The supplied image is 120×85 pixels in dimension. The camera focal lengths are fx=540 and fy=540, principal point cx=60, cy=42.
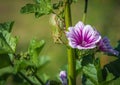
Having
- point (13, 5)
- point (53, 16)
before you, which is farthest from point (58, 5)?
point (13, 5)

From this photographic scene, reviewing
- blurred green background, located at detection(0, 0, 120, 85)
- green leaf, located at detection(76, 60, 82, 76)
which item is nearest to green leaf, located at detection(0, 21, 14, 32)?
green leaf, located at detection(76, 60, 82, 76)

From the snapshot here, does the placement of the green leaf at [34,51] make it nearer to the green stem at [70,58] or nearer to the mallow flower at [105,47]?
the green stem at [70,58]

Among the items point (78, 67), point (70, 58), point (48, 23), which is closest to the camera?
point (70, 58)

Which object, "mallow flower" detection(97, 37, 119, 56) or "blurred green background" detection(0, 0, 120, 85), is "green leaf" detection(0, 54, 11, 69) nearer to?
"mallow flower" detection(97, 37, 119, 56)

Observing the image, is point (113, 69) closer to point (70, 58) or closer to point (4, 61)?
point (70, 58)

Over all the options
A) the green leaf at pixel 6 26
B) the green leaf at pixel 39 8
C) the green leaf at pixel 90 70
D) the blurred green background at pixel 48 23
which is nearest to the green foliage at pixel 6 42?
the green leaf at pixel 6 26

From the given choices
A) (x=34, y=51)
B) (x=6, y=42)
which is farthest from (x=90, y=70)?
(x=6, y=42)

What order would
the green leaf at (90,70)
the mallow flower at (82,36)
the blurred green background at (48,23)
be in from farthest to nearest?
the blurred green background at (48,23) < the green leaf at (90,70) < the mallow flower at (82,36)

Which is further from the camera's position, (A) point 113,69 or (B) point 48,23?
(B) point 48,23
